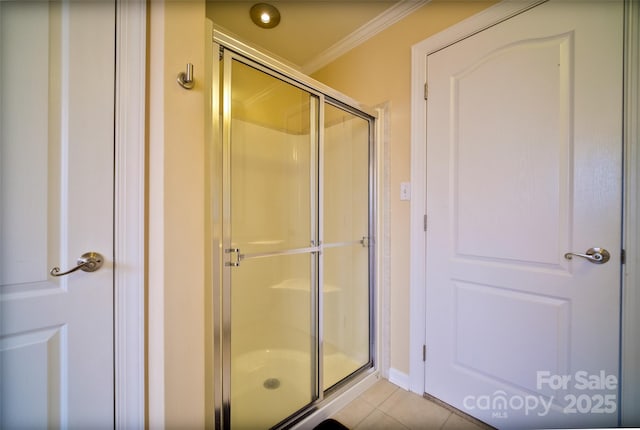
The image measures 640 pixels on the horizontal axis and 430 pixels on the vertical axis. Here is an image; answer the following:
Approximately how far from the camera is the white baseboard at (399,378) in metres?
1.48

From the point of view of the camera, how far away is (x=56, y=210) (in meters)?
0.71

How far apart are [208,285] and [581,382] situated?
164cm

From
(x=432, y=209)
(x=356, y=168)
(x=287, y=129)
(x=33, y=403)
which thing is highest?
(x=287, y=129)

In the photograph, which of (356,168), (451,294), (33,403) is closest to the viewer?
(33,403)

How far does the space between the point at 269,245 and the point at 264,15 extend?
5.10 ft

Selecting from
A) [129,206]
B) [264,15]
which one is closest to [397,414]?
[129,206]

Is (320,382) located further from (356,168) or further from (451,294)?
(356,168)

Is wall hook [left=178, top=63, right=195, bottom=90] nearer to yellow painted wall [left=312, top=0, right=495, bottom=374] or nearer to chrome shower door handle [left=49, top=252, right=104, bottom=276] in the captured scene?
chrome shower door handle [left=49, top=252, right=104, bottom=276]

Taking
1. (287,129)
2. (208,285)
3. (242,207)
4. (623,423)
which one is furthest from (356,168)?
(623,423)

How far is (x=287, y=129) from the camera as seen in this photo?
1.43 m

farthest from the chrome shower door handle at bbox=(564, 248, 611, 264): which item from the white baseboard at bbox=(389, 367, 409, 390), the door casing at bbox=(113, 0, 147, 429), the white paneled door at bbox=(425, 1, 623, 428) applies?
the door casing at bbox=(113, 0, 147, 429)

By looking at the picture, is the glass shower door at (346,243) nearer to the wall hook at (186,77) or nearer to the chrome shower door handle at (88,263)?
the wall hook at (186,77)

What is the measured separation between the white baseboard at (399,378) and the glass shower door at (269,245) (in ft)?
1.90

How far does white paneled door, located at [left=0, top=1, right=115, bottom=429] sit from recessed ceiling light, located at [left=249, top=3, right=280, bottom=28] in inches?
40.9
